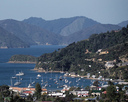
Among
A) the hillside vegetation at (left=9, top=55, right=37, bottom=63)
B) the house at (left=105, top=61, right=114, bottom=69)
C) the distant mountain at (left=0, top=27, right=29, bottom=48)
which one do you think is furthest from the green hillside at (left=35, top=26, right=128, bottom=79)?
the distant mountain at (left=0, top=27, right=29, bottom=48)

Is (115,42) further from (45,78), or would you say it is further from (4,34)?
(4,34)

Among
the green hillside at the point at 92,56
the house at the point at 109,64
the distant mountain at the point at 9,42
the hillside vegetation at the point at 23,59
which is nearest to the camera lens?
the house at the point at 109,64

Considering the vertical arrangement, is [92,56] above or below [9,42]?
below

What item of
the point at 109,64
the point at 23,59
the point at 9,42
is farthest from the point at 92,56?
the point at 9,42

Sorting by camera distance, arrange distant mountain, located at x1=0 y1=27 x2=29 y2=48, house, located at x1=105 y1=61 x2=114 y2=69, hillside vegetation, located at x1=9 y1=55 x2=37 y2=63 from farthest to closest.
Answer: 1. distant mountain, located at x1=0 y1=27 x2=29 y2=48
2. hillside vegetation, located at x1=9 y1=55 x2=37 y2=63
3. house, located at x1=105 y1=61 x2=114 y2=69

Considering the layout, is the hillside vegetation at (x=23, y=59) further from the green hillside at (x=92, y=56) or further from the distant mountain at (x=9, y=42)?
the distant mountain at (x=9, y=42)

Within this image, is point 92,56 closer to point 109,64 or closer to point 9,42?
point 109,64

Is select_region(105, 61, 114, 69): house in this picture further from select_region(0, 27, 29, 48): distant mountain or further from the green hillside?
select_region(0, 27, 29, 48): distant mountain

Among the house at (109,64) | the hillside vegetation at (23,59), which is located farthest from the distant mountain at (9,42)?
the house at (109,64)

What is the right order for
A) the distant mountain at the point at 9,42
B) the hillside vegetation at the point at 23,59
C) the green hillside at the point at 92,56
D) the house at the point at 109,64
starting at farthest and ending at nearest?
the distant mountain at the point at 9,42 → the hillside vegetation at the point at 23,59 → the green hillside at the point at 92,56 → the house at the point at 109,64
